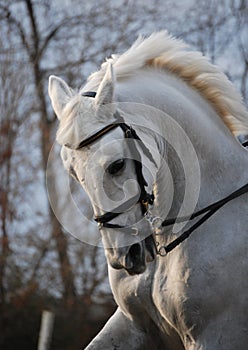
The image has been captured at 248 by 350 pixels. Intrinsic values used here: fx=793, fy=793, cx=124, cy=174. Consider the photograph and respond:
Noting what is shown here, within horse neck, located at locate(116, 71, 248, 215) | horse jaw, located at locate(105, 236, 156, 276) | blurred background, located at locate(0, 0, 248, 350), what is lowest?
blurred background, located at locate(0, 0, 248, 350)

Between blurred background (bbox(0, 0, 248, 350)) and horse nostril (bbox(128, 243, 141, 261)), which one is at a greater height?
horse nostril (bbox(128, 243, 141, 261))

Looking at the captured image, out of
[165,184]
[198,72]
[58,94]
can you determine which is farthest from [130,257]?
[198,72]

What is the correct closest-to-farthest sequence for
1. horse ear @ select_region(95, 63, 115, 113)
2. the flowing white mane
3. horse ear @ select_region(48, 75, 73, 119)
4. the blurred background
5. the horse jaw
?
the horse jaw < horse ear @ select_region(95, 63, 115, 113) < horse ear @ select_region(48, 75, 73, 119) < the flowing white mane < the blurred background

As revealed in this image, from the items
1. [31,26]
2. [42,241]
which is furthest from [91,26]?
[42,241]

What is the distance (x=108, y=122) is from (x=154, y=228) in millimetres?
568

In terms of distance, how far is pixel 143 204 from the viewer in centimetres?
365

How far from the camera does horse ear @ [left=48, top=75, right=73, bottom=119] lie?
3918mm

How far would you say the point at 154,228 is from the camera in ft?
12.6

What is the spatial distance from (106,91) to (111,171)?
39 centimetres

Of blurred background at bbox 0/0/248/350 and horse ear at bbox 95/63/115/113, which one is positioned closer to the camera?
horse ear at bbox 95/63/115/113

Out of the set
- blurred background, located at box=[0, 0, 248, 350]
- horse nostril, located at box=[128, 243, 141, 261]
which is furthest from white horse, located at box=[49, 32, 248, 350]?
blurred background, located at box=[0, 0, 248, 350]

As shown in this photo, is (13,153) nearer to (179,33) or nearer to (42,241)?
(42,241)

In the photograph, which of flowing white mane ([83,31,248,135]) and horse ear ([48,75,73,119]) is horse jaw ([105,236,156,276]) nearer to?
horse ear ([48,75,73,119])

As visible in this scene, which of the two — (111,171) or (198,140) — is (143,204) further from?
(198,140)
